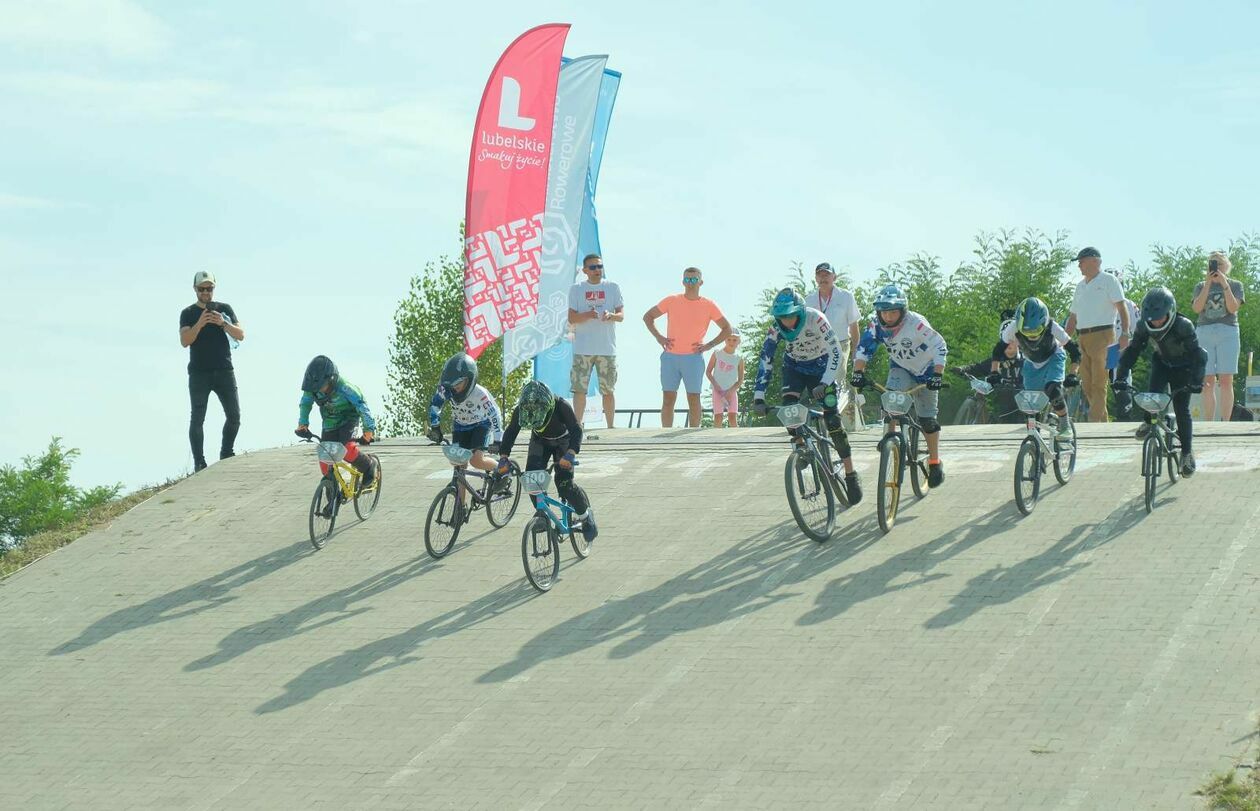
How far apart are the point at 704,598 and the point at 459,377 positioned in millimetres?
3302

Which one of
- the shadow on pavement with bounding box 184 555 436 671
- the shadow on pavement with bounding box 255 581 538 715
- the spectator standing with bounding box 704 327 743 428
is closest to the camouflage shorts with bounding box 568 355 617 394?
the spectator standing with bounding box 704 327 743 428

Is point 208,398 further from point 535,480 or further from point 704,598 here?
point 704,598

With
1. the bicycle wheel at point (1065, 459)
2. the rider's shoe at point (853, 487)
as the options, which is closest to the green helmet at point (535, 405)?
the rider's shoe at point (853, 487)

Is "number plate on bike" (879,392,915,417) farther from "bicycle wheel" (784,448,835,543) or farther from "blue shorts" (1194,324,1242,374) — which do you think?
"blue shorts" (1194,324,1242,374)

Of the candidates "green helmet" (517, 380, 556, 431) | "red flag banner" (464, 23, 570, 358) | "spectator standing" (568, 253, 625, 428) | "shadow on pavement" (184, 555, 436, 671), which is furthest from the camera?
"red flag banner" (464, 23, 570, 358)

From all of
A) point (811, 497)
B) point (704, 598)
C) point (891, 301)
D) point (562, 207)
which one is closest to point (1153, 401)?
point (891, 301)

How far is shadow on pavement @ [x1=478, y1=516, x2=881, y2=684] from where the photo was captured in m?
12.5

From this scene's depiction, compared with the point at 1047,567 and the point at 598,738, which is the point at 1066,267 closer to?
the point at 1047,567

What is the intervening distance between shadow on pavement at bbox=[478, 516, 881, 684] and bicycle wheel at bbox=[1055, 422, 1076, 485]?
202cm

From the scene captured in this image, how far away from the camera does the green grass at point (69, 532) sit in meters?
16.8

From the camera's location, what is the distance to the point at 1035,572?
13.3 m

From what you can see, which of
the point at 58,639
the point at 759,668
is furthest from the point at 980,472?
the point at 58,639

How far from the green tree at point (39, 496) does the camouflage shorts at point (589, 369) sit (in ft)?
145

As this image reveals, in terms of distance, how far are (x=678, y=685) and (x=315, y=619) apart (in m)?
3.67
